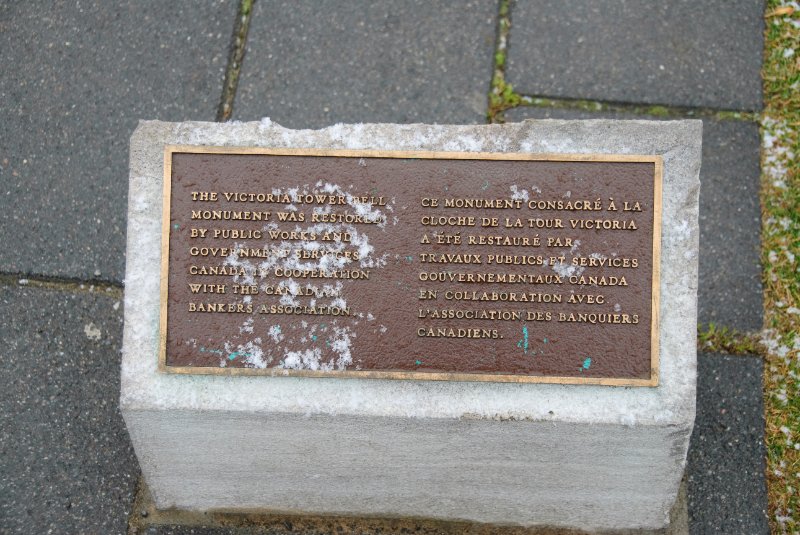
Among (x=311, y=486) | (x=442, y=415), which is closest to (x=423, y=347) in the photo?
(x=442, y=415)

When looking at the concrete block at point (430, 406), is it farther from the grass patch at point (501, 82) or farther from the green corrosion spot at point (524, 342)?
the grass patch at point (501, 82)

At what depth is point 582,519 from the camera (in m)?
2.93

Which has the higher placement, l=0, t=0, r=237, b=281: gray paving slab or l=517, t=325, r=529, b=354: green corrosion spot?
l=0, t=0, r=237, b=281: gray paving slab

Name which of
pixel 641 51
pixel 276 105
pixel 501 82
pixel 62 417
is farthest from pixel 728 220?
pixel 62 417

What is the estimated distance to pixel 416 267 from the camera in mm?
2578

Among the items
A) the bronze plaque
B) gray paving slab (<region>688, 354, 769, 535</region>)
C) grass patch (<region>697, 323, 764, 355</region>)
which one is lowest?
gray paving slab (<region>688, 354, 769, 535</region>)

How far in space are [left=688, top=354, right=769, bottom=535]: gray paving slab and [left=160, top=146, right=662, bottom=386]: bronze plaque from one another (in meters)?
0.87

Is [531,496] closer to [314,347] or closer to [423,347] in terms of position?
[423,347]

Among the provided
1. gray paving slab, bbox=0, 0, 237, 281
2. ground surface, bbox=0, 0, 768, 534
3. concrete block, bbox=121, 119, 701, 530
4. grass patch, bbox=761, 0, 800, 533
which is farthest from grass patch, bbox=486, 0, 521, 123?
gray paving slab, bbox=0, 0, 237, 281

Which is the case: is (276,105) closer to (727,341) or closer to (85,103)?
(85,103)

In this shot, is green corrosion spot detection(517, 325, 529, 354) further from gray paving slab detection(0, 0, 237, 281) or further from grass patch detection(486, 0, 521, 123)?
gray paving slab detection(0, 0, 237, 281)

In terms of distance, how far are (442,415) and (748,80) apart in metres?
2.40

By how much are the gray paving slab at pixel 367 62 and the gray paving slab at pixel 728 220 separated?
353mm

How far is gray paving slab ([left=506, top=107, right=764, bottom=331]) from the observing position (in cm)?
335
